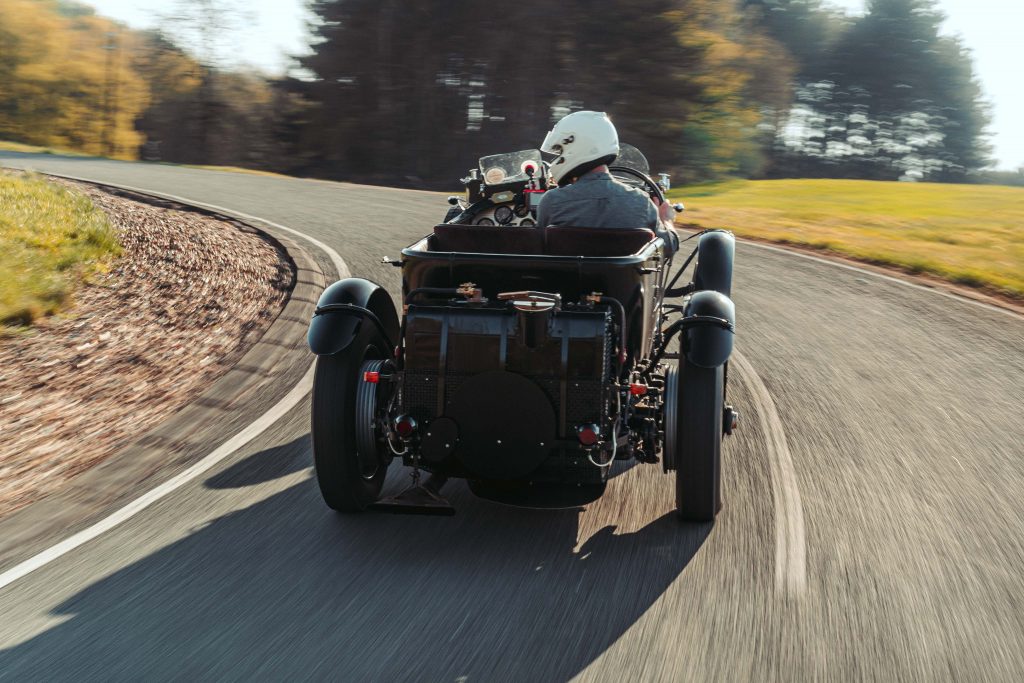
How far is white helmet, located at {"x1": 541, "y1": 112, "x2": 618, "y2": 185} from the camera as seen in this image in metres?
5.44

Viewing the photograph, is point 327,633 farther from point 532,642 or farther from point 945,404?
point 945,404

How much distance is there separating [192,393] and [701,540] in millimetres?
4268

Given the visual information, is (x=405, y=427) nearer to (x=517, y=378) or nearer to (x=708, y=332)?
(x=517, y=378)

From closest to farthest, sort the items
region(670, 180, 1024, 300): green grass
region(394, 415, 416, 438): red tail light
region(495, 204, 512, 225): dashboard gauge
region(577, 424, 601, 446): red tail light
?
region(577, 424, 601, 446): red tail light < region(394, 415, 416, 438): red tail light < region(495, 204, 512, 225): dashboard gauge < region(670, 180, 1024, 300): green grass

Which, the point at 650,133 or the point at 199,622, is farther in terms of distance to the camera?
the point at 650,133

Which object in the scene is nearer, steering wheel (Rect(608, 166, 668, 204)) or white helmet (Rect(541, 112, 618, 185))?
white helmet (Rect(541, 112, 618, 185))

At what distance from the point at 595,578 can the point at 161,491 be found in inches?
101

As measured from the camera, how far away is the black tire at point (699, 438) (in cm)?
451

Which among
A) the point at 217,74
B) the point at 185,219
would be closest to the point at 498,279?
the point at 185,219

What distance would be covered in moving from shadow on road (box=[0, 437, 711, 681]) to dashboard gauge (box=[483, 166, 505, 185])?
142 inches

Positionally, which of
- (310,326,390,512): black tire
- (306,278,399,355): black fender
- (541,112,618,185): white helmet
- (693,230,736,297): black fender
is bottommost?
(310,326,390,512): black tire

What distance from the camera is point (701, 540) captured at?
4.55 meters

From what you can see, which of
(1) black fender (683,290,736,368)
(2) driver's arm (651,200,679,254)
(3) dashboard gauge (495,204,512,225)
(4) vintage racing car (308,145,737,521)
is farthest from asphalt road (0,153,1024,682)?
(3) dashboard gauge (495,204,512,225)

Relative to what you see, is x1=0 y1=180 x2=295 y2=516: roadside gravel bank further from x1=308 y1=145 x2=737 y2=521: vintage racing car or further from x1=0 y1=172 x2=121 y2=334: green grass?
x1=308 y1=145 x2=737 y2=521: vintage racing car
